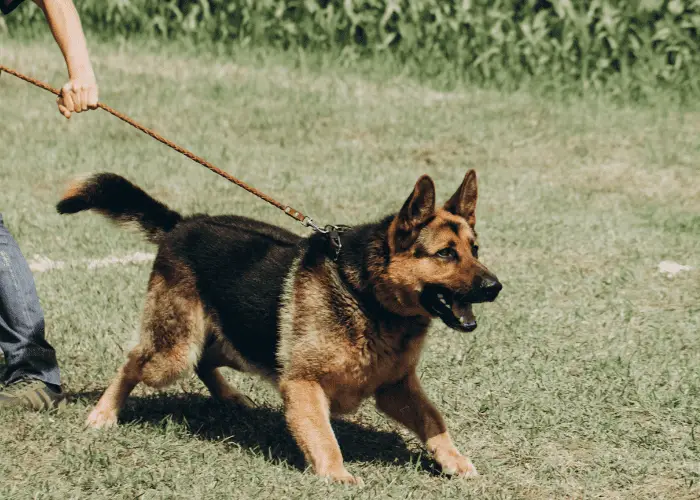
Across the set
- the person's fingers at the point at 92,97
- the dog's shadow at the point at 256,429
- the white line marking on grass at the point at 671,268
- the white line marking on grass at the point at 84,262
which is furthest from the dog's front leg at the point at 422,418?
the white line marking on grass at the point at 671,268

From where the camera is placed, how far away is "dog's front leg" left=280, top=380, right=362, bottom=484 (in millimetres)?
4594

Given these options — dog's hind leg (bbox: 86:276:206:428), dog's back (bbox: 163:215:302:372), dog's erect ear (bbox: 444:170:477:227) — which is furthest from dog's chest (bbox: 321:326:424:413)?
dog's hind leg (bbox: 86:276:206:428)

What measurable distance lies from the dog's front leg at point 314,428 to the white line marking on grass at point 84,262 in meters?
3.42

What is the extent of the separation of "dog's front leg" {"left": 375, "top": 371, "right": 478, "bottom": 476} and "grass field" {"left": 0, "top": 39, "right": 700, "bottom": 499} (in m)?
0.11

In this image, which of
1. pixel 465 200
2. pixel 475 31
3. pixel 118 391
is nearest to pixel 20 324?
pixel 118 391

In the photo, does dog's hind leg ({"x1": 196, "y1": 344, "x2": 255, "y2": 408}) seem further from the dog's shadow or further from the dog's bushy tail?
the dog's bushy tail

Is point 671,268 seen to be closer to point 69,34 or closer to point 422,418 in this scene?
point 422,418

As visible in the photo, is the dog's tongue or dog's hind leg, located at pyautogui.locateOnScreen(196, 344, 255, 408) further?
dog's hind leg, located at pyautogui.locateOnScreen(196, 344, 255, 408)

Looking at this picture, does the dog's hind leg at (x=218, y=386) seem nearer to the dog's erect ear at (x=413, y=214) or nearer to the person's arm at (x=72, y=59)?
the dog's erect ear at (x=413, y=214)

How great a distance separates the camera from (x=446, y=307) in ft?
15.0

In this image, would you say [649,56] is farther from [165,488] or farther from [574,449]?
[165,488]

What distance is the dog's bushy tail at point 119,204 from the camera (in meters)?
5.21

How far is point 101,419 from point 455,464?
167 cm

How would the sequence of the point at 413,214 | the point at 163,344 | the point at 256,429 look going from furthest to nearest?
the point at 256,429 < the point at 163,344 < the point at 413,214
